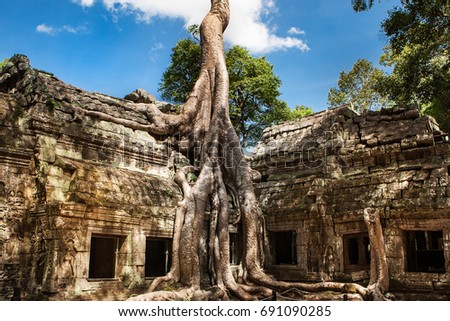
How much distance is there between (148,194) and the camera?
8953 mm

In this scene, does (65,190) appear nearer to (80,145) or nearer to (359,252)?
(80,145)

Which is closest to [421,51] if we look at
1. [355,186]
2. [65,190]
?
[355,186]

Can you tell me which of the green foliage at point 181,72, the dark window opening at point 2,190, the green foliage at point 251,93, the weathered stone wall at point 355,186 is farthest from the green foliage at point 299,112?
the dark window opening at point 2,190

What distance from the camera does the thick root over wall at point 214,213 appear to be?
841cm

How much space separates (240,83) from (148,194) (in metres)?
12.5

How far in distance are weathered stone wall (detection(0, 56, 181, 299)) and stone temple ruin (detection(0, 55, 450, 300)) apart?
0.07 ft

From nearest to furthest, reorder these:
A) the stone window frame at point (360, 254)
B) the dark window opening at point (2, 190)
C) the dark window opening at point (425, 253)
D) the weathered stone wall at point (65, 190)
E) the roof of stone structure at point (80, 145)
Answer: the weathered stone wall at point (65, 190)
the dark window opening at point (2, 190)
the roof of stone structure at point (80, 145)
the dark window opening at point (425, 253)
the stone window frame at point (360, 254)

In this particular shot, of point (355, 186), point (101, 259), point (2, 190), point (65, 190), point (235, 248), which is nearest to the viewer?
point (2, 190)

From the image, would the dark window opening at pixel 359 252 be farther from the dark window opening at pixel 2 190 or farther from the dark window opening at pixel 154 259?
the dark window opening at pixel 2 190

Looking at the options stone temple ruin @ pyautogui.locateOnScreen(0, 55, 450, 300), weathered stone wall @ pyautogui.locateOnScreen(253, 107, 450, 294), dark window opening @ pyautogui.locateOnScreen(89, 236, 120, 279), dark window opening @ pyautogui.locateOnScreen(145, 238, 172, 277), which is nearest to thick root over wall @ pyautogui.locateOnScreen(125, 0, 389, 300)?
stone temple ruin @ pyautogui.locateOnScreen(0, 55, 450, 300)

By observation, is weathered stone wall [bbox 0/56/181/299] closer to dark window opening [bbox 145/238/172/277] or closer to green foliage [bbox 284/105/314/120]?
dark window opening [bbox 145/238/172/277]

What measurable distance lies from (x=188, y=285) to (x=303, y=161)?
4766mm

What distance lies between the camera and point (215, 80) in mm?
11984

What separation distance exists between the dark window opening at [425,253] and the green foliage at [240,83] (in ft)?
34.6
